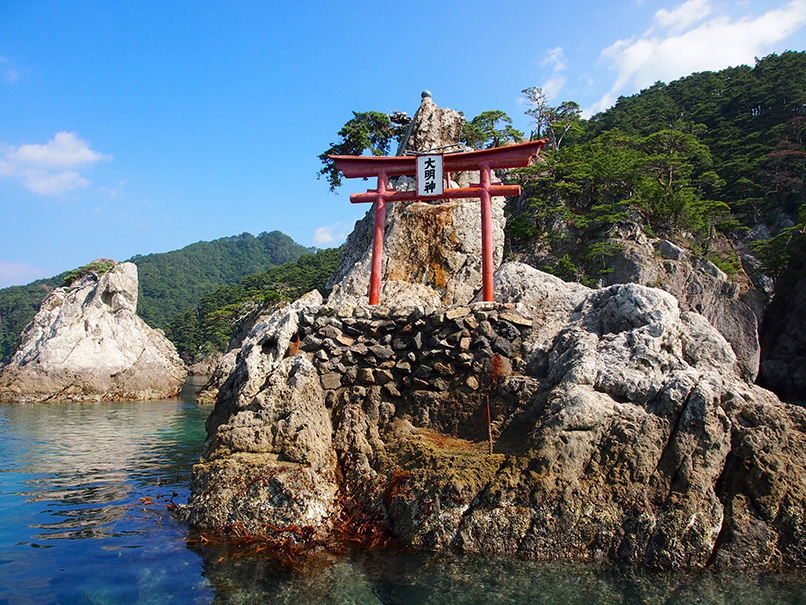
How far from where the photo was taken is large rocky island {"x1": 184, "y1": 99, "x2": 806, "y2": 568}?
5406mm

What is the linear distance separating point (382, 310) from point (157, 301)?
101 m

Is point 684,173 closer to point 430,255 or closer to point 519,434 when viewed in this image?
point 430,255

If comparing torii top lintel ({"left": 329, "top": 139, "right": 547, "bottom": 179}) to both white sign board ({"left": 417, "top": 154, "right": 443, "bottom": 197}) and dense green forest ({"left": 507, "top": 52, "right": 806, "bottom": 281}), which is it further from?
dense green forest ({"left": 507, "top": 52, "right": 806, "bottom": 281})

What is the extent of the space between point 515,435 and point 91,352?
27532mm

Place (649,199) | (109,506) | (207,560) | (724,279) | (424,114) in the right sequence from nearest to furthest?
1. (207,560)
2. (109,506)
3. (424,114)
4. (724,279)
5. (649,199)

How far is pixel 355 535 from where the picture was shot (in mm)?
6129

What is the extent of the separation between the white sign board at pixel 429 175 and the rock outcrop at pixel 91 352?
79.1 ft

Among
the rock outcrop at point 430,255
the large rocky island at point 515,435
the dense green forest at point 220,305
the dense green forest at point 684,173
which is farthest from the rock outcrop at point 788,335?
the dense green forest at point 220,305

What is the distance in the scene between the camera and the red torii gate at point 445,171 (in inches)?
396

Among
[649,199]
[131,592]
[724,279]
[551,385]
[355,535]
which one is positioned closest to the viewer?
[131,592]

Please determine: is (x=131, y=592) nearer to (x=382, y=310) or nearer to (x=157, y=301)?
(x=382, y=310)

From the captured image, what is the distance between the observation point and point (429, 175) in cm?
1021

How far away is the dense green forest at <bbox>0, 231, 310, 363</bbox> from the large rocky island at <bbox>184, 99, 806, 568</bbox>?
6874cm

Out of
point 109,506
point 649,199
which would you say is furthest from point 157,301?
point 109,506
